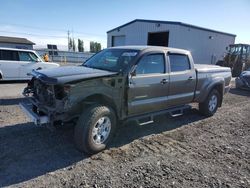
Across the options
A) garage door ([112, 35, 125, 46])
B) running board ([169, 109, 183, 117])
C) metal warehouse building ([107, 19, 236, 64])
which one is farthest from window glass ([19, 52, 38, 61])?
garage door ([112, 35, 125, 46])

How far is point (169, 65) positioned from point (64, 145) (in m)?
2.98

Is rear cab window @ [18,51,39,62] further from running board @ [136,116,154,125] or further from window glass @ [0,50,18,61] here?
running board @ [136,116,154,125]

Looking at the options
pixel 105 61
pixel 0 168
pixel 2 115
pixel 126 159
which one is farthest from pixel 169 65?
pixel 2 115

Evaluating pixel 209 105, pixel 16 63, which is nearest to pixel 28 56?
pixel 16 63

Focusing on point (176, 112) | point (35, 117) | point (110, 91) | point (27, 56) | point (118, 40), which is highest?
point (118, 40)

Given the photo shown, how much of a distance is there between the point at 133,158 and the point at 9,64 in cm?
939

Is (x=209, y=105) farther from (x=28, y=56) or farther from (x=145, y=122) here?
(x=28, y=56)

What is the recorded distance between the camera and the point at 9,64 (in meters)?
11.1

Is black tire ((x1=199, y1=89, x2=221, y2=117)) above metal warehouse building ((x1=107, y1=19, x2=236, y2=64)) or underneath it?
underneath

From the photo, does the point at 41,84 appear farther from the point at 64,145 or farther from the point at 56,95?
the point at 64,145

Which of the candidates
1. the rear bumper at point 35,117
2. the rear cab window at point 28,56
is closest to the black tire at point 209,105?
the rear bumper at point 35,117

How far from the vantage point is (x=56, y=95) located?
3910mm

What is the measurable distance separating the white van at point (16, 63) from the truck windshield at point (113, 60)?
6.53 metres

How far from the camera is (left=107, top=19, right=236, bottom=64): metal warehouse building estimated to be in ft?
64.9
